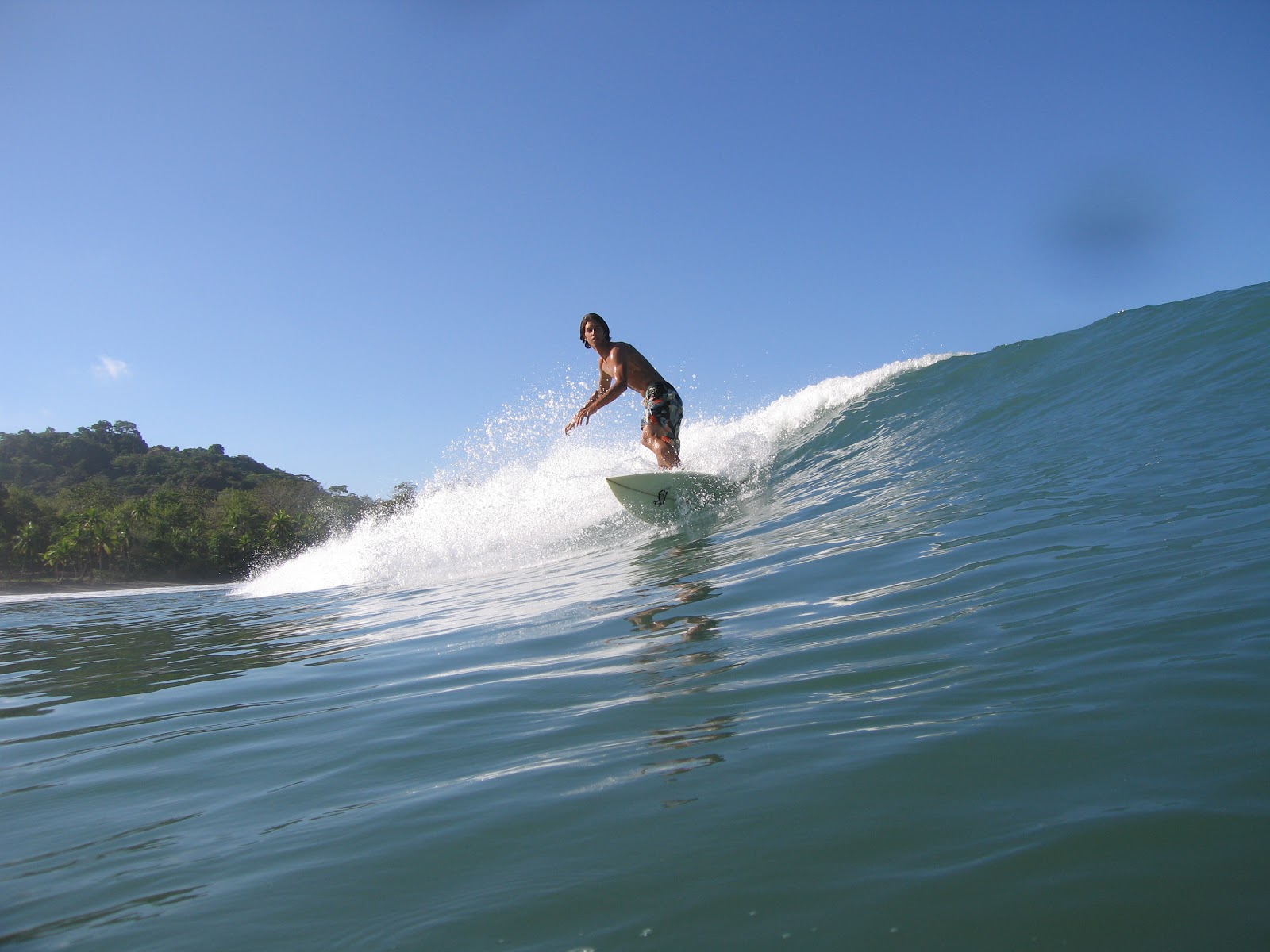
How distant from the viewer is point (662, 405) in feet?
30.1

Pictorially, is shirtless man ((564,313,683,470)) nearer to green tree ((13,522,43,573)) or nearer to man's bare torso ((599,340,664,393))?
man's bare torso ((599,340,664,393))

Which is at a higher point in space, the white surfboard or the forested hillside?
the forested hillside

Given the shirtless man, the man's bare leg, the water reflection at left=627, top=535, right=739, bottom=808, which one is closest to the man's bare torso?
the shirtless man

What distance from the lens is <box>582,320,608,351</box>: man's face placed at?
9.03 meters

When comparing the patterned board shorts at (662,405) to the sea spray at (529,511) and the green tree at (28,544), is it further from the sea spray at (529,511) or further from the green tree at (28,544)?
the green tree at (28,544)

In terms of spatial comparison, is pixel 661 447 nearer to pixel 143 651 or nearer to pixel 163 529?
pixel 143 651

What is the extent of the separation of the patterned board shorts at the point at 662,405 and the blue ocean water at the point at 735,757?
13.1 feet

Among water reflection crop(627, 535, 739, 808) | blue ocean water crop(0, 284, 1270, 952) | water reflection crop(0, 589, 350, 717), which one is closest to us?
blue ocean water crop(0, 284, 1270, 952)

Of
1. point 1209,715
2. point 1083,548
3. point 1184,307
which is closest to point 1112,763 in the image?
point 1209,715

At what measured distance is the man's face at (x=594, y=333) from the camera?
356 inches

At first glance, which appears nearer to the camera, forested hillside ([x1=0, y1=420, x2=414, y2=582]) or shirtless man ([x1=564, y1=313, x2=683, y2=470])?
shirtless man ([x1=564, y1=313, x2=683, y2=470])

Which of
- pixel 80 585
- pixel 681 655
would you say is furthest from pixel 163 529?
pixel 681 655

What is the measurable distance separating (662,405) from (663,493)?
1.26m

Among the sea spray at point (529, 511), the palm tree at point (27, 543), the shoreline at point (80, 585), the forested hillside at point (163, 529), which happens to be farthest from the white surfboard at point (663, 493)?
the palm tree at point (27, 543)
